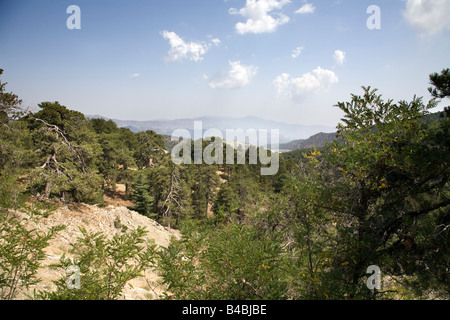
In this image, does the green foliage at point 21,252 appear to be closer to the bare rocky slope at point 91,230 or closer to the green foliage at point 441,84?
the bare rocky slope at point 91,230

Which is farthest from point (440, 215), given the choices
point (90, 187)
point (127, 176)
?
point (127, 176)

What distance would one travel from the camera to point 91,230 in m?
11.4

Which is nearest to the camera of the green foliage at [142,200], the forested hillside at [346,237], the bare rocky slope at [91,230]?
the forested hillside at [346,237]

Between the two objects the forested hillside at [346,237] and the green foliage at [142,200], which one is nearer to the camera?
the forested hillside at [346,237]

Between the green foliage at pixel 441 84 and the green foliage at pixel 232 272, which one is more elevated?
the green foliage at pixel 441 84

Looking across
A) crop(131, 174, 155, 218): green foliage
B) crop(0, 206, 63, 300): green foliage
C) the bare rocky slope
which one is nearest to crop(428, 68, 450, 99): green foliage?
crop(0, 206, 63, 300): green foliage

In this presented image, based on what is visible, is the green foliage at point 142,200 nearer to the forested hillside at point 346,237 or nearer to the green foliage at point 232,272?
the forested hillside at point 346,237

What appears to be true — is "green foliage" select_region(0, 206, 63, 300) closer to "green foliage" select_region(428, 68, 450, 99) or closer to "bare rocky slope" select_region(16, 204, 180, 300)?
"bare rocky slope" select_region(16, 204, 180, 300)

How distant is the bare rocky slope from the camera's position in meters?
7.88


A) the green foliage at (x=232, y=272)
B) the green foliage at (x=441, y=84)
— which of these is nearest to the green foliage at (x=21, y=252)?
the green foliage at (x=232, y=272)

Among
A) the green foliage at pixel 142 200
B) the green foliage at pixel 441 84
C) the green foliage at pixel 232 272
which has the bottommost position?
the green foliage at pixel 142 200

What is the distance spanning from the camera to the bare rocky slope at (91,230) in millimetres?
7879

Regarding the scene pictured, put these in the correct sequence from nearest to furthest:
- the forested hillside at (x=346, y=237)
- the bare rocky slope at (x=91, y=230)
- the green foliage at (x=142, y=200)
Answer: the forested hillside at (x=346, y=237) → the bare rocky slope at (x=91, y=230) → the green foliage at (x=142, y=200)
